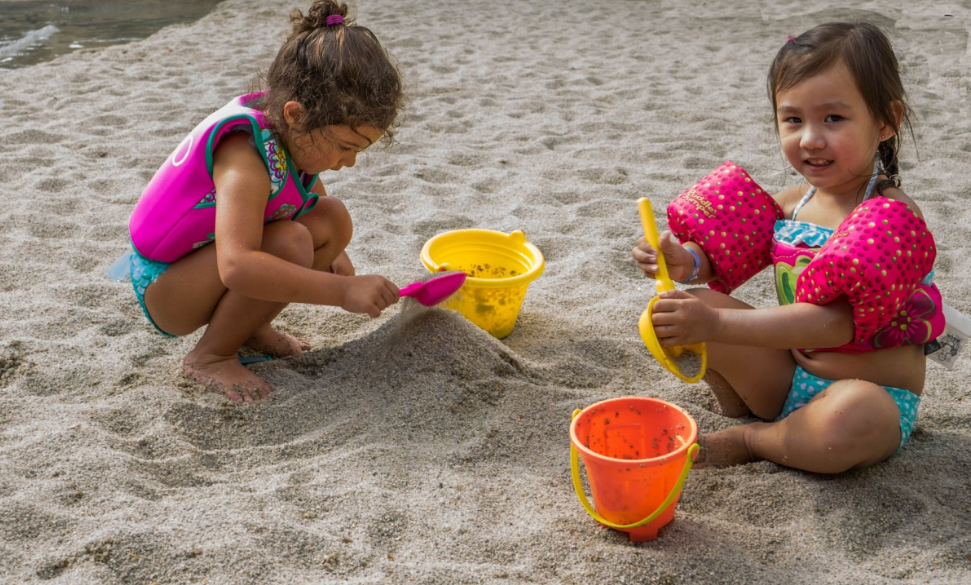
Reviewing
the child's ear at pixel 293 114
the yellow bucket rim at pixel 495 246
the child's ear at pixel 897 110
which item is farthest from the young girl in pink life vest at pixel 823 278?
the child's ear at pixel 293 114

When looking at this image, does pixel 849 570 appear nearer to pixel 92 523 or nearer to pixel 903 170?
pixel 92 523

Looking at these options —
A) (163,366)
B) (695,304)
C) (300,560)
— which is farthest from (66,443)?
(695,304)

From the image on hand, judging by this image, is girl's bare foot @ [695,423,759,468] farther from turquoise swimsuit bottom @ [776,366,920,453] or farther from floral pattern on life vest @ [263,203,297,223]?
floral pattern on life vest @ [263,203,297,223]

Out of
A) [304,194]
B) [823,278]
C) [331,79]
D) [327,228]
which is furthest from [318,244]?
[823,278]

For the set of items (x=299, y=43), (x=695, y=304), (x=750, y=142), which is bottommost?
(x=750, y=142)

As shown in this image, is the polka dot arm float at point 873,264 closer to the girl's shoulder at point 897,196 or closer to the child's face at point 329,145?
the girl's shoulder at point 897,196

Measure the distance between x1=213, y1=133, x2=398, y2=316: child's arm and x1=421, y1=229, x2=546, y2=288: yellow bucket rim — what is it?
0.31 metres

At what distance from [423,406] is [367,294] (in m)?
0.30

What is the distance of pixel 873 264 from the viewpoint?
1753 millimetres

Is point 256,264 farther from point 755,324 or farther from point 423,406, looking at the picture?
point 755,324

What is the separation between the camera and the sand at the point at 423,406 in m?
1.64

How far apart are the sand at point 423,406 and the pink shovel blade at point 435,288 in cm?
8

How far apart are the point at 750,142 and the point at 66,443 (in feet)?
10.6

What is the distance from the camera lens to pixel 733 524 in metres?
1.77
